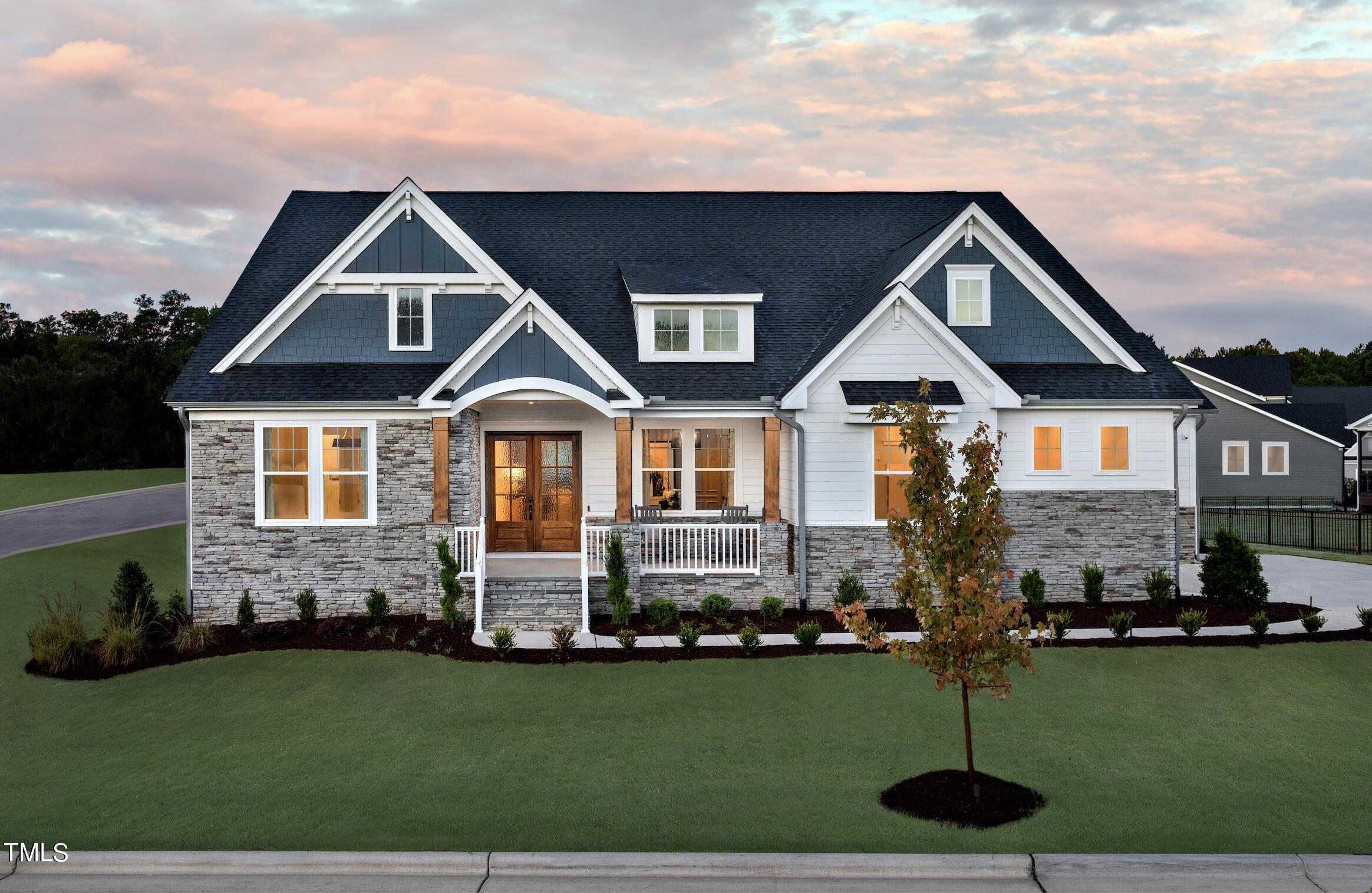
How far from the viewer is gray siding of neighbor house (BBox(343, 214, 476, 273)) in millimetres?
18250

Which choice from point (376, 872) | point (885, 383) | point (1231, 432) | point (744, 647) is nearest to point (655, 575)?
point (744, 647)

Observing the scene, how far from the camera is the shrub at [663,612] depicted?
1631 cm

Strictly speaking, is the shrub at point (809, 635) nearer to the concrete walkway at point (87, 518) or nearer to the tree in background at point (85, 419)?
the concrete walkway at point (87, 518)

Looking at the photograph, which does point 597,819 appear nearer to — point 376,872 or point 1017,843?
point 376,872

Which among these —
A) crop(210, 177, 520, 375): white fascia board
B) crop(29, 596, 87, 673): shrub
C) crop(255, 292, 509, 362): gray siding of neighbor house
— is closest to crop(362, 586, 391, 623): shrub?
crop(29, 596, 87, 673): shrub

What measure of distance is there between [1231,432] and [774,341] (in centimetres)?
3511

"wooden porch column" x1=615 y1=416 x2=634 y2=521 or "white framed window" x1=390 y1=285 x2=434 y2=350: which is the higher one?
"white framed window" x1=390 y1=285 x2=434 y2=350

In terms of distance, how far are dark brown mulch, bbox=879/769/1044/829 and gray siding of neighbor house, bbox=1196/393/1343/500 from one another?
41085mm

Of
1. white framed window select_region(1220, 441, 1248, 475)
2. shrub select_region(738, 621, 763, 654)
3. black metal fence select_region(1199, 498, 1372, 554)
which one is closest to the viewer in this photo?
shrub select_region(738, 621, 763, 654)

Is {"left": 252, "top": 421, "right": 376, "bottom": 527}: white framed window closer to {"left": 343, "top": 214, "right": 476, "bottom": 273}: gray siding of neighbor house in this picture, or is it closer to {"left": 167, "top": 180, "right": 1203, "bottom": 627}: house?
{"left": 167, "top": 180, "right": 1203, "bottom": 627}: house

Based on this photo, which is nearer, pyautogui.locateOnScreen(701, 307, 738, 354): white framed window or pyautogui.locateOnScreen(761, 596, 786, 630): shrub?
pyautogui.locateOnScreen(761, 596, 786, 630): shrub

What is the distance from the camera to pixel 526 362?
56.3 feet

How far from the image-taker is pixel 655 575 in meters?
17.3

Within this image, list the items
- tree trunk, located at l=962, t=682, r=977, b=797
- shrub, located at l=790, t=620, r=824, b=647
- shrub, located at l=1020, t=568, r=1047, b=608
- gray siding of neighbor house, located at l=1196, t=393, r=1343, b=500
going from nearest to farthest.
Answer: tree trunk, located at l=962, t=682, r=977, b=797, shrub, located at l=790, t=620, r=824, b=647, shrub, located at l=1020, t=568, r=1047, b=608, gray siding of neighbor house, located at l=1196, t=393, r=1343, b=500
